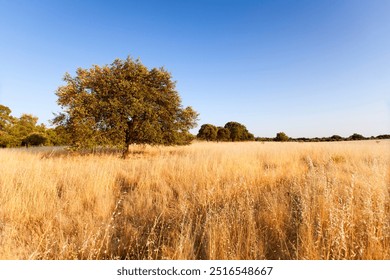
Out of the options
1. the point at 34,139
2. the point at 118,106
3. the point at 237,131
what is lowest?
the point at 34,139

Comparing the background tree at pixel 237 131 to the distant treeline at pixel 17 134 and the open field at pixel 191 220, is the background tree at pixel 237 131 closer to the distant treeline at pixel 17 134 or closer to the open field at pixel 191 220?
the distant treeline at pixel 17 134

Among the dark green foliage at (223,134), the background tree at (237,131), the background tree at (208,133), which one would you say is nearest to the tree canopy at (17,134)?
the background tree at (208,133)

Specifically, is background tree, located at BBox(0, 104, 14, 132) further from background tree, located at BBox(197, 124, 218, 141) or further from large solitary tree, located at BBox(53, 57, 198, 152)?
background tree, located at BBox(197, 124, 218, 141)

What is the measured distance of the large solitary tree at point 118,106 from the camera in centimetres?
1029

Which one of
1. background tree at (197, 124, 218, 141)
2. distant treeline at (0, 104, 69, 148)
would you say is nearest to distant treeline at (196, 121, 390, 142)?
background tree at (197, 124, 218, 141)

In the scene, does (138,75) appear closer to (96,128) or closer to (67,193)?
(96,128)

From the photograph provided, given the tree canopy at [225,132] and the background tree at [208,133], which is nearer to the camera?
the background tree at [208,133]

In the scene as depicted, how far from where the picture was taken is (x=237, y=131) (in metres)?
53.7

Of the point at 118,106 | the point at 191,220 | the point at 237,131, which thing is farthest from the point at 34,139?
the point at 237,131

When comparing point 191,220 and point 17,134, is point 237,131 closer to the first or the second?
point 17,134

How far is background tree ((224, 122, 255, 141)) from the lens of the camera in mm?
53531

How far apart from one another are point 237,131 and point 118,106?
46.0 m

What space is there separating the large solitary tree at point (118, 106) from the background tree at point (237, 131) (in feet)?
139

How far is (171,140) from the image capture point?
12.8m
